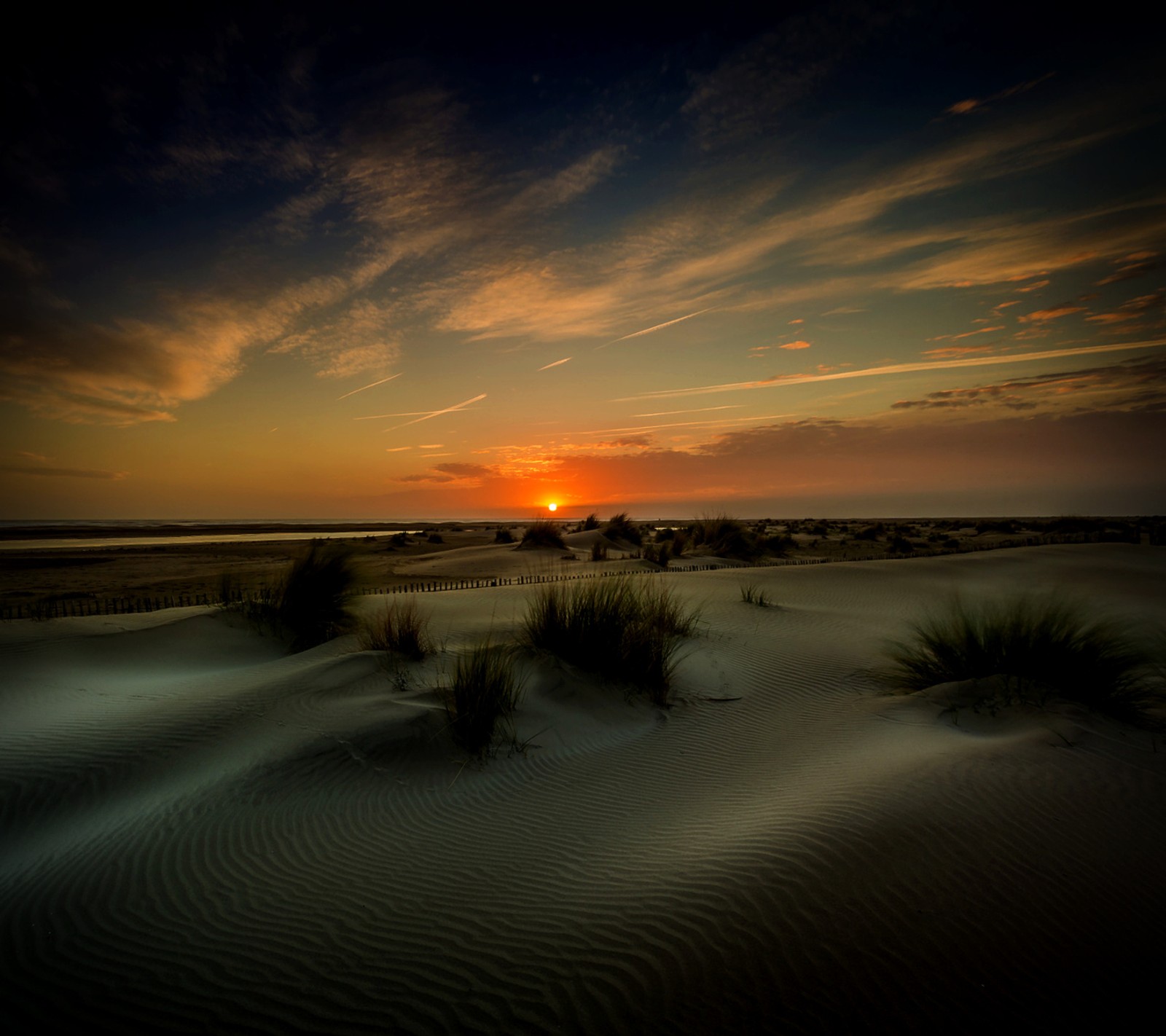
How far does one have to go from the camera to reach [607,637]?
650 centimetres

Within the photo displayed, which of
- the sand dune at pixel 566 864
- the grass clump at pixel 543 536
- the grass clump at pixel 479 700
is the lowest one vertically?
the sand dune at pixel 566 864

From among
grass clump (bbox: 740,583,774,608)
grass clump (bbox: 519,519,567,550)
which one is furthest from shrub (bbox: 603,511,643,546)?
grass clump (bbox: 740,583,774,608)

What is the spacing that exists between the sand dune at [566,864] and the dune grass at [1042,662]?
1.44ft

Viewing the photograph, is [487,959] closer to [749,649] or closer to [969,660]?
[969,660]

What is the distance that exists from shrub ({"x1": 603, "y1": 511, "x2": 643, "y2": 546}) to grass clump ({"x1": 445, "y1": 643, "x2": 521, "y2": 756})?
21.8 metres

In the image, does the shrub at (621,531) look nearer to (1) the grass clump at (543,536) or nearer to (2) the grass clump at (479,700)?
(1) the grass clump at (543,536)

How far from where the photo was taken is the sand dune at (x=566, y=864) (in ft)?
7.05

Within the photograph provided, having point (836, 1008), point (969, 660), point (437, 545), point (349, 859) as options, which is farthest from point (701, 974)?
point (437, 545)

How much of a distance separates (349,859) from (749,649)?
6140 mm

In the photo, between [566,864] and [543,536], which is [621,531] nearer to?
[543,536]

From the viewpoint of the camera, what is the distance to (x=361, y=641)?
7.21 metres

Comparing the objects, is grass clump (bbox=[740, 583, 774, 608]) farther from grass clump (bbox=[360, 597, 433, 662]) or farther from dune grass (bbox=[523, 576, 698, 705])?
grass clump (bbox=[360, 597, 433, 662])

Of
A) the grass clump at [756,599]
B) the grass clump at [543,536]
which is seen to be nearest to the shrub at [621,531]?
the grass clump at [543,536]

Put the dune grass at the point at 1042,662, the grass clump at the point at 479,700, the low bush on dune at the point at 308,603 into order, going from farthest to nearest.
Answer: the low bush on dune at the point at 308,603 → the dune grass at the point at 1042,662 → the grass clump at the point at 479,700
